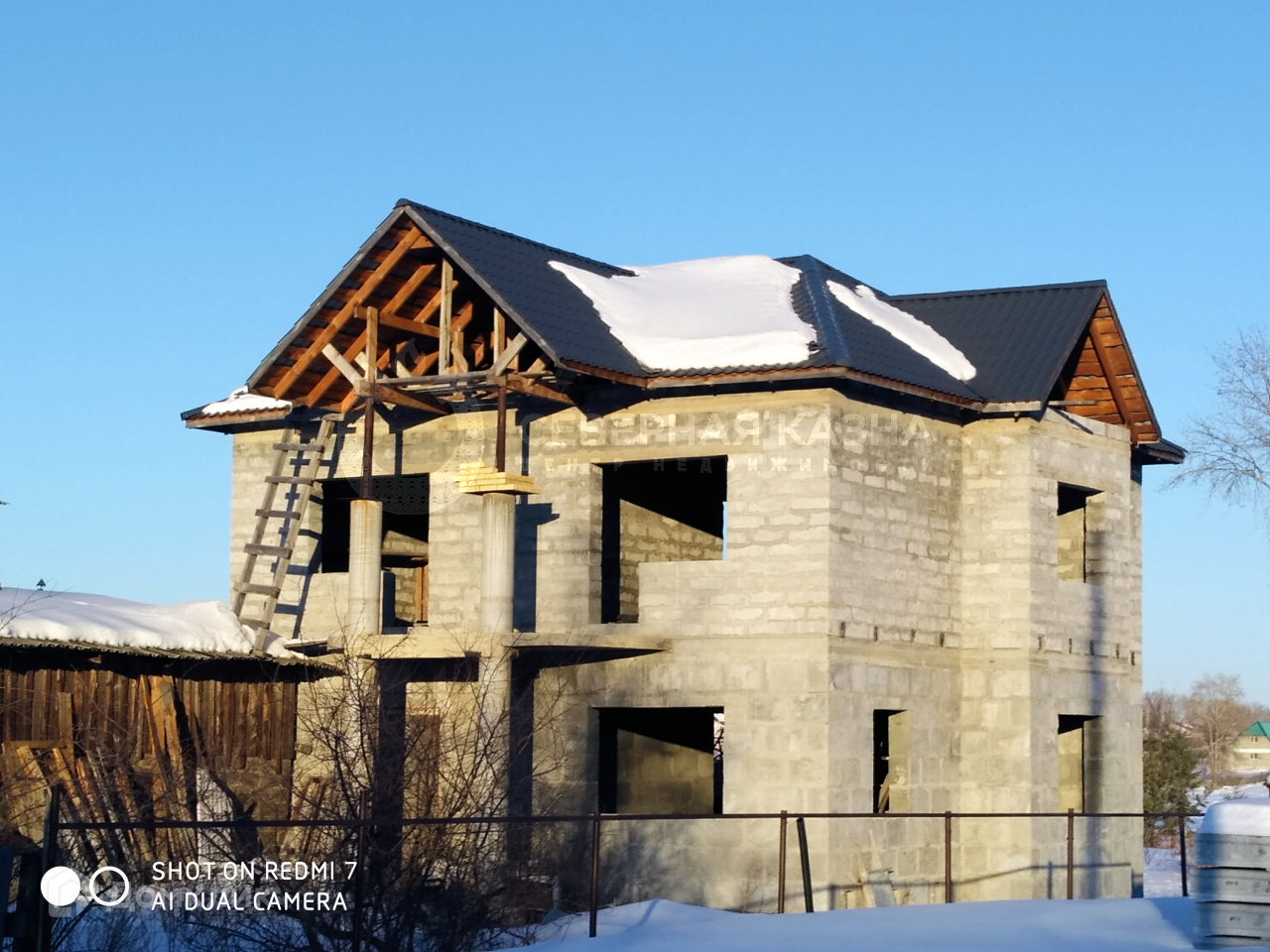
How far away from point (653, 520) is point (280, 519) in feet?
17.3

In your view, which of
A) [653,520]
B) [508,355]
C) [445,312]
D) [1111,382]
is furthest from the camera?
[653,520]

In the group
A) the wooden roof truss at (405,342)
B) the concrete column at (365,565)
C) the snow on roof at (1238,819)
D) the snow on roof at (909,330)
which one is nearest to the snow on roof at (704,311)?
the snow on roof at (909,330)

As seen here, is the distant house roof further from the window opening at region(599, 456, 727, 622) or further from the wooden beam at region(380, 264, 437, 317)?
the window opening at region(599, 456, 727, 622)

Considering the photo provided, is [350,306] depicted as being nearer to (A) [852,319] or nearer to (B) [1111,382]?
(A) [852,319]

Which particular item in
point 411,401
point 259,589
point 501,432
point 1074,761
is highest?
point 411,401

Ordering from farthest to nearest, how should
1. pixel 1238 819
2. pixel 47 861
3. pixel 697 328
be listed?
1. pixel 697 328
2. pixel 1238 819
3. pixel 47 861

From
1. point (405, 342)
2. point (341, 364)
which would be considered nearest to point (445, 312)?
point (341, 364)

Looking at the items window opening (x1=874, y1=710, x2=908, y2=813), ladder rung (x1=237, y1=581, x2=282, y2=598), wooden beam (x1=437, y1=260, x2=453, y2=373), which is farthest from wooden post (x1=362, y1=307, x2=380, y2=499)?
window opening (x1=874, y1=710, x2=908, y2=813)

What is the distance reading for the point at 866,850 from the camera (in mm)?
23406

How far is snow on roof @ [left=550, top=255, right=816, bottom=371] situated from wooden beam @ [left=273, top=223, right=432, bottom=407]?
262 centimetres

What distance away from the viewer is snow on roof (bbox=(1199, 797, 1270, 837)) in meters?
14.4

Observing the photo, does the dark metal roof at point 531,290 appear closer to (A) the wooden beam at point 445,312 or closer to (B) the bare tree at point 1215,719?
(A) the wooden beam at point 445,312

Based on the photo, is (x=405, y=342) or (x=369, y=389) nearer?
(x=369, y=389)

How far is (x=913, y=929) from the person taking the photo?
15.7 m
